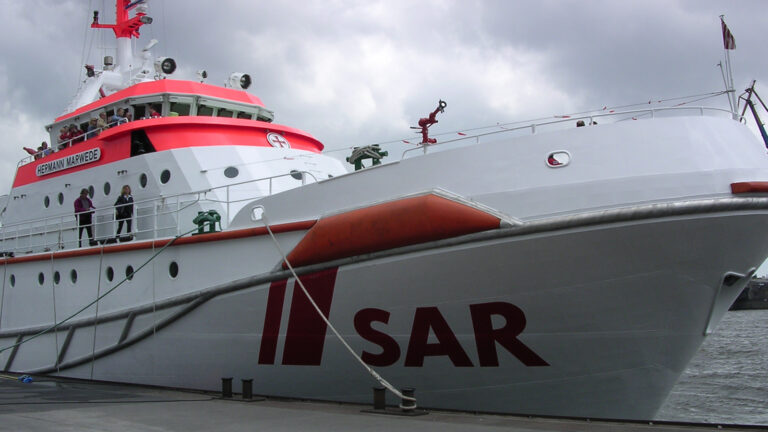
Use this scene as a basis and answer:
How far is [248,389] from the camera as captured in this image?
25.4 ft

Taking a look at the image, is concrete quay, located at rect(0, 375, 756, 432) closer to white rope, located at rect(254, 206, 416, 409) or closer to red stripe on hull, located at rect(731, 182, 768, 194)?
white rope, located at rect(254, 206, 416, 409)

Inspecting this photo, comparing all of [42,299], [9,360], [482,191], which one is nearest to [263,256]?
[482,191]

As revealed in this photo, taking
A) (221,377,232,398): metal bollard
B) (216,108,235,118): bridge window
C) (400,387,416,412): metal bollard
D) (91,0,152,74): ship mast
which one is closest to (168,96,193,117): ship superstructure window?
(216,108,235,118): bridge window

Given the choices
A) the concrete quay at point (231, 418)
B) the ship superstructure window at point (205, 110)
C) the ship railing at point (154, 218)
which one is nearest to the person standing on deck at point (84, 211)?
the ship railing at point (154, 218)

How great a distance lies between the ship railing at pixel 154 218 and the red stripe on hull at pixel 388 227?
1256 millimetres

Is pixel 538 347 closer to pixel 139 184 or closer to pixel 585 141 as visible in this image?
pixel 585 141

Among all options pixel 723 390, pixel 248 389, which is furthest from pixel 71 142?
pixel 723 390

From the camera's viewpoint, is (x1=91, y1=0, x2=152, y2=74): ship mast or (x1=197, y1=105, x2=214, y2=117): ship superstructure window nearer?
(x1=197, y1=105, x2=214, y2=117): ship superstructure window

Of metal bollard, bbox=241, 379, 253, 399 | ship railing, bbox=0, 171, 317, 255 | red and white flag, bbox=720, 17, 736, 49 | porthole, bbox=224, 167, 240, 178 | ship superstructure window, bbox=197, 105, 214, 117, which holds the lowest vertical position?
metal bollard, bbox=241, 379, 253, 399

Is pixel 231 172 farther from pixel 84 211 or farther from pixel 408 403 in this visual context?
pixel 408 403

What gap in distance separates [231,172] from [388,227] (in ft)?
13.6

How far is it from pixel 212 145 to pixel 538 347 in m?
6.26

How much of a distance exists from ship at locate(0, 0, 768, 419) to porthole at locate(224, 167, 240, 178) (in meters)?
0.61

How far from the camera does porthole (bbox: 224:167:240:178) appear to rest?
33.8 feet
